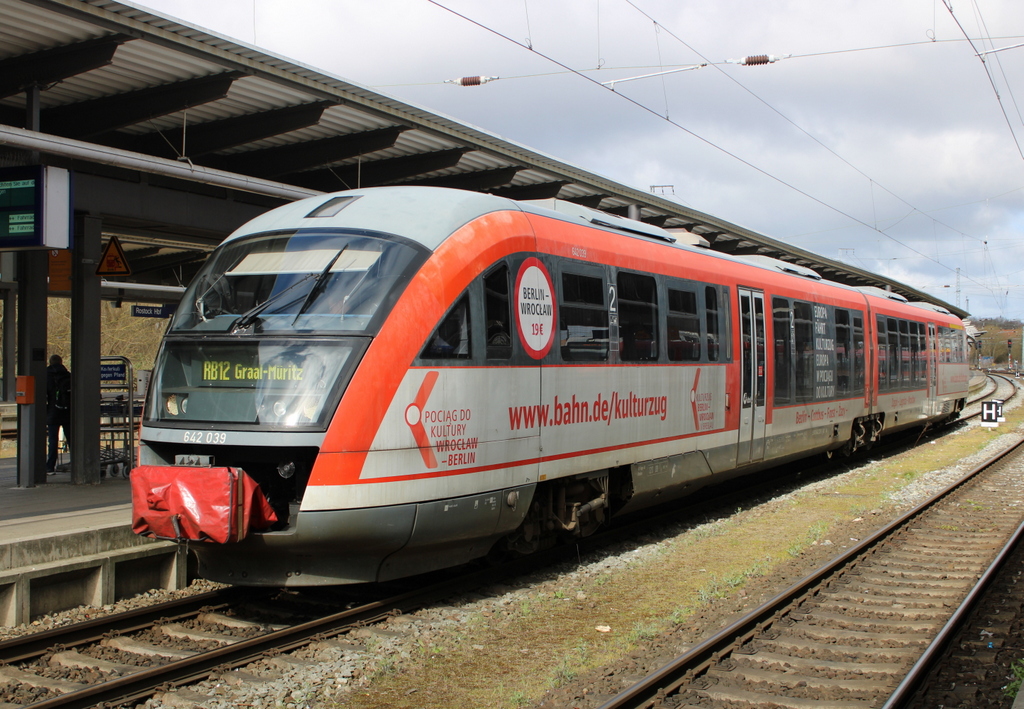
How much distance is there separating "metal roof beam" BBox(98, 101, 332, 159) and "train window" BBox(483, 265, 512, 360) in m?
4.01

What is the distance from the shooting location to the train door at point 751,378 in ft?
38.7

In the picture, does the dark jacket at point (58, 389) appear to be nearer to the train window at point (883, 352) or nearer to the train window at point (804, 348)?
the train window at point (804, 348)

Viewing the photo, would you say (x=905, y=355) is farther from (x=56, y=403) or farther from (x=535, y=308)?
(x=56, y=403)

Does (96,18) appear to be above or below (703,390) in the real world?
above

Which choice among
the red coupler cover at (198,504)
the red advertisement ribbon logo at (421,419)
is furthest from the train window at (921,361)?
the red coupler cover at (198,504)

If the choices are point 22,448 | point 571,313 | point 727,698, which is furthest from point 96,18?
point 727,698

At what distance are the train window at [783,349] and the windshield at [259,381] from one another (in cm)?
801

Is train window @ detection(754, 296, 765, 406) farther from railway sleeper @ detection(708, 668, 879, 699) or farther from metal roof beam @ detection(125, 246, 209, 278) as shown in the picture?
metal roof beam @ detection(125, 246, 209, 278)

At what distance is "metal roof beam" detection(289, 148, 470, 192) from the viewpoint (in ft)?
41.7

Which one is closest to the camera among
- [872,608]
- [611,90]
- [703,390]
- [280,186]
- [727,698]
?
[727,698]

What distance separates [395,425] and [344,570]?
1.14 meters

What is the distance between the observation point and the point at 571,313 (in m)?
8.37

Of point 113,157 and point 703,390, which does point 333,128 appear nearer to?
point 113,157

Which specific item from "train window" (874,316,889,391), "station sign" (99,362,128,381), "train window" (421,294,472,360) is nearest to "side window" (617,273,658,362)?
"train window" (421,294,472,360)
